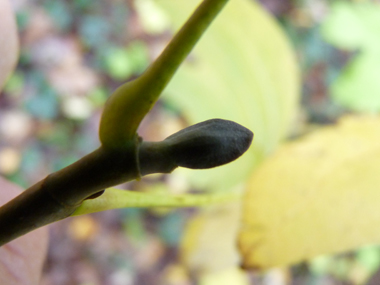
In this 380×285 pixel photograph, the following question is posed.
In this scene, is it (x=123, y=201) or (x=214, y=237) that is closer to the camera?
(x=123, y=201)

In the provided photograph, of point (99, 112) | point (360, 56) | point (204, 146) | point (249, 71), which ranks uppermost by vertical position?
point (99, 112)

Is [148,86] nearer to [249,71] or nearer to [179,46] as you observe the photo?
[179,46]

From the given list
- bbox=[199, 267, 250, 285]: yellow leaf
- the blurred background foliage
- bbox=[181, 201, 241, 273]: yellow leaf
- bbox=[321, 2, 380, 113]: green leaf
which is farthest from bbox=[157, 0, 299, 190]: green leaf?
bbox=[199, 267, 250, 285]: yellow leaf

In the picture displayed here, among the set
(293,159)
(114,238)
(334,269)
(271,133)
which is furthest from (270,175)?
(334,269)

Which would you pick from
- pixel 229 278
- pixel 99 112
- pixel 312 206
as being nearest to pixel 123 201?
pixel 312 206

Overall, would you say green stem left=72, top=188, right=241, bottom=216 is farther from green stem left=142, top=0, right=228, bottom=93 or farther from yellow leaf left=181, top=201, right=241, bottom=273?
yellow leaf left=181, top=201, right=241, bottom=273

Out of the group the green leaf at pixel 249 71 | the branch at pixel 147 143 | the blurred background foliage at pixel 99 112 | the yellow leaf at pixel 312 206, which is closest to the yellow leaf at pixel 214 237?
the green leaf at pixel 249 71

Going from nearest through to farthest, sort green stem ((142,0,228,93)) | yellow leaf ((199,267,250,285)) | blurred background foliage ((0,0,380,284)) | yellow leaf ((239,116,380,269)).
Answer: green stem ((142,0,228,93)) < yellow leaf ((239,116,380,269)) < yellow leaf ((199,267,250,285)) < blurred background foliage ((0,0,380,284))

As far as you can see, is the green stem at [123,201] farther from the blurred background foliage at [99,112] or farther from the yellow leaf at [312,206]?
the blurred background foliage at [99,112]
